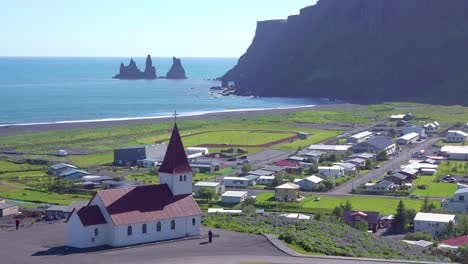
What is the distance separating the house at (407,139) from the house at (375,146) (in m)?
6.72

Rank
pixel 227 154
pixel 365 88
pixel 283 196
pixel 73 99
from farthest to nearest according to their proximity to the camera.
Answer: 1. pixel 365 88
2. pixel 73 99
3. pixel 227 154
4. pixel 283 196

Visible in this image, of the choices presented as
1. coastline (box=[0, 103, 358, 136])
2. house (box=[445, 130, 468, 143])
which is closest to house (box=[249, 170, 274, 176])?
house (box=[445, 130, 468, 143])

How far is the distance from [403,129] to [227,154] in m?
35.0

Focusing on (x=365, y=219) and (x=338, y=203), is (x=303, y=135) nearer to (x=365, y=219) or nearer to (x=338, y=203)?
(x=338, y=203)

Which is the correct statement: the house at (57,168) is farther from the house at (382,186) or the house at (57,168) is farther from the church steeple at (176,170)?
the church steeple at (176,170)

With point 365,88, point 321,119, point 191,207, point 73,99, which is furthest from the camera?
point 365,88

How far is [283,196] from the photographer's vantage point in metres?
64.6

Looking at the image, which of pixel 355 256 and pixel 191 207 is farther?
Result: pixel 191 207

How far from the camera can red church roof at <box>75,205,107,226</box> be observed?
36219 mm

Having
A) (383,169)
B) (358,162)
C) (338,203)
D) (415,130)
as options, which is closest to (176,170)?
(338,203)

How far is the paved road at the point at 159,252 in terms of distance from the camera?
3350cm

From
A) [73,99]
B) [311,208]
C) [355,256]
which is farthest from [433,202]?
[73,99]

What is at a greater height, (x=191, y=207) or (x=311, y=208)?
(x=191, y=207)

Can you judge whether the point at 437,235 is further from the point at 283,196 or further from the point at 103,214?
the point at 103,214
